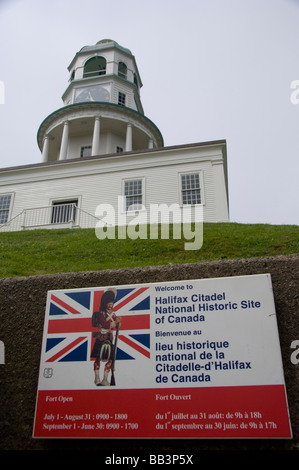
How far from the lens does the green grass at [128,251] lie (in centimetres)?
835

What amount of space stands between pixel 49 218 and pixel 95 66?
2383 centimetres

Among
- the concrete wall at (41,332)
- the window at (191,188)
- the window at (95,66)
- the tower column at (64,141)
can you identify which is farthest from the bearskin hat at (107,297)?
the window at (95,66)

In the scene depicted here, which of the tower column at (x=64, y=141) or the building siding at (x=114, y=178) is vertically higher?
the tower column at (x=64, y=141)

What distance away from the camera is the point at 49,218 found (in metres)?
18.5

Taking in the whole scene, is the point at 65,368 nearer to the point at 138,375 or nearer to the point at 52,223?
the point at 138,375

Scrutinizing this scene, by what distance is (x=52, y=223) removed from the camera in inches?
705

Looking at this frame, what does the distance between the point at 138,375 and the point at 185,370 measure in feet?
1.71

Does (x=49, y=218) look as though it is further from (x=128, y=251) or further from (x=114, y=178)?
(x=128, y=251)

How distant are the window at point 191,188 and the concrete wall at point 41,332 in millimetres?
13268

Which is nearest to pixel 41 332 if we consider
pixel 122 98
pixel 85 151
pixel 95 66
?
→ pixel 85 151

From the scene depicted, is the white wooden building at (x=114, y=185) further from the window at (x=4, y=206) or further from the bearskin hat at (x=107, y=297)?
the bearskin hat at (x=107, y=297)

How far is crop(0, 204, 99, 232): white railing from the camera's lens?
58.6 feet
